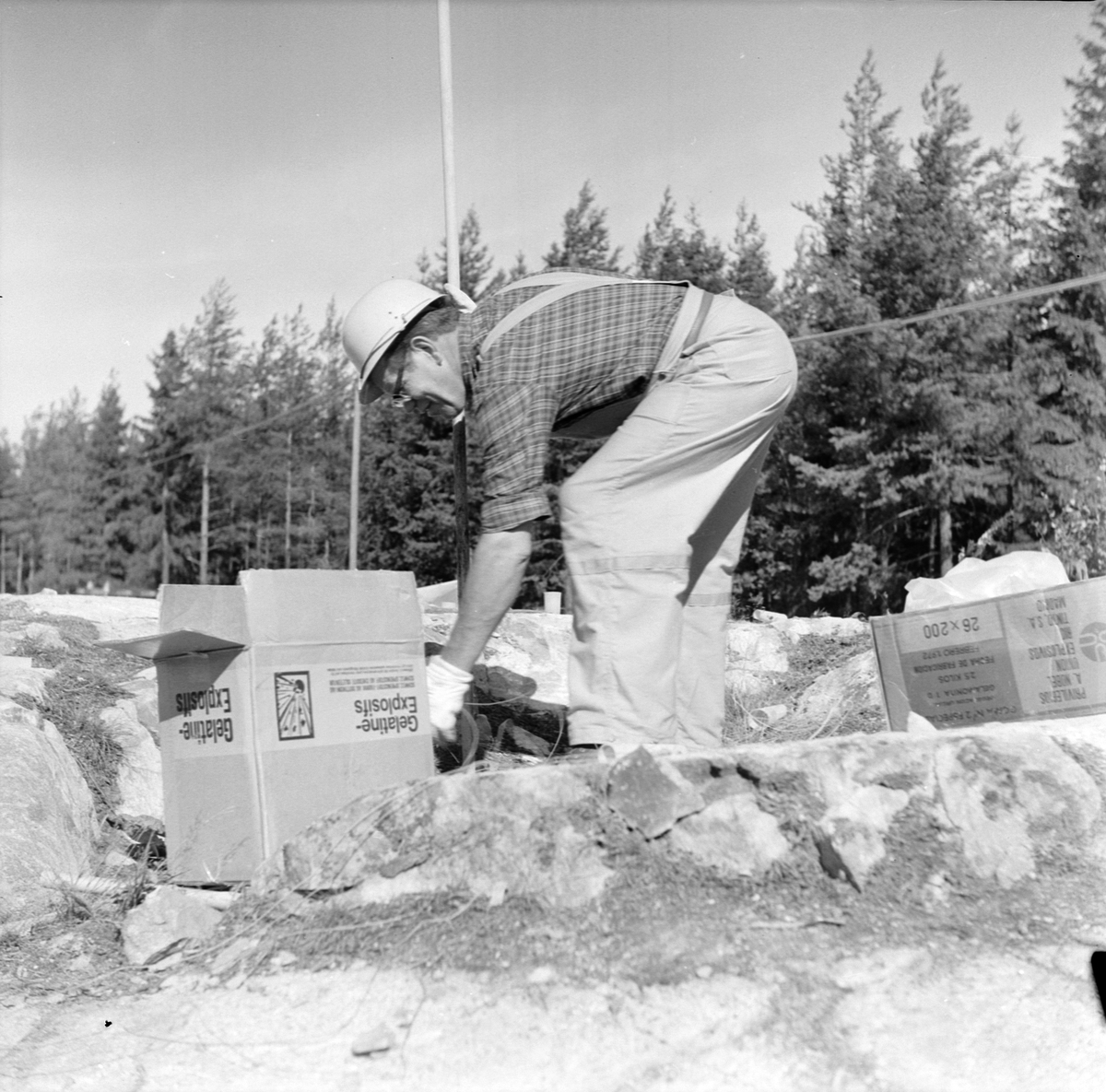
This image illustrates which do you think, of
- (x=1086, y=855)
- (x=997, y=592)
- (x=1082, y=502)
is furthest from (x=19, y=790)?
(x=1082, y=502)

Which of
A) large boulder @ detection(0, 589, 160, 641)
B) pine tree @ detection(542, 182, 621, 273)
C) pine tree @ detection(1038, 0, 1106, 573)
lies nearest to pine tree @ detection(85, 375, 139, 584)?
pine tree @ detection(542, 182, 621, 273)

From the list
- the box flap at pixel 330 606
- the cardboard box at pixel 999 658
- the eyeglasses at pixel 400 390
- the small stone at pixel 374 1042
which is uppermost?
the eyeglasses at pixel 400 390

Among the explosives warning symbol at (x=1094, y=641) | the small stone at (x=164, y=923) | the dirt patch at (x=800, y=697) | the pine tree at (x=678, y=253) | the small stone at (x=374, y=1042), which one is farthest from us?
the pine tree at (x=678, y=253)

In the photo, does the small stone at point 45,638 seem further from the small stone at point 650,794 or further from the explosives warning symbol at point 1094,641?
the explosives warning symbol at point 1094,641

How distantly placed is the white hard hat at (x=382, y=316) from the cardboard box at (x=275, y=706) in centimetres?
56

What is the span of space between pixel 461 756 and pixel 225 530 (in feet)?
105

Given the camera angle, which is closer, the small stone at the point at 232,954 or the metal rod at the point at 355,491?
the small stone at the point at 232,954

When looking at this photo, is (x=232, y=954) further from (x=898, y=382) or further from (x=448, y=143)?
(x=898, y=382)

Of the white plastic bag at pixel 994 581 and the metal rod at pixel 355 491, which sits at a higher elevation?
the metal rod at pixel 355 491

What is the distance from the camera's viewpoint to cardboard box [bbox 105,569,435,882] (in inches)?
105

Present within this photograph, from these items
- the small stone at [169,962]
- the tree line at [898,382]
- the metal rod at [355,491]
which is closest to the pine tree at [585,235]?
the tree line at [898,382]

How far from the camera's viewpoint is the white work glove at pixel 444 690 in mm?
2922

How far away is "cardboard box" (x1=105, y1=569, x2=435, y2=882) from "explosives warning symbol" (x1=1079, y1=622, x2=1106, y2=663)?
1.67 meters

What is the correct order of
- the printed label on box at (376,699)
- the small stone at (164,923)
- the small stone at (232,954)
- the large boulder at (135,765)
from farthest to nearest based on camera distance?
the large boulder at (135,765) < the printed label on box at (376,699) < the small stone at (164,923) < the small stone at (232,954)
